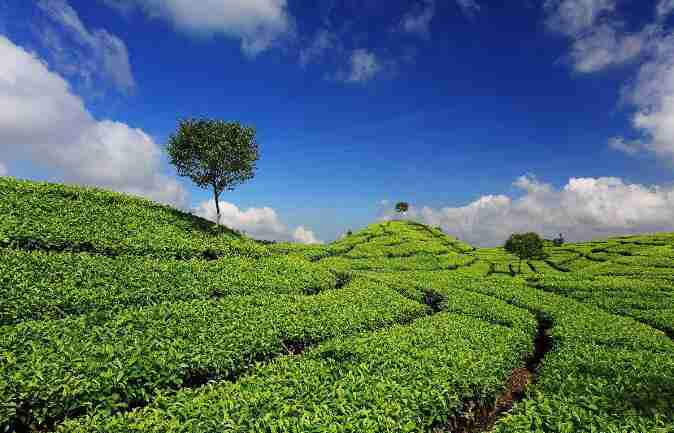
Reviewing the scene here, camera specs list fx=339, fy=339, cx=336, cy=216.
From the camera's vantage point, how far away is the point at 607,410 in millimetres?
10633

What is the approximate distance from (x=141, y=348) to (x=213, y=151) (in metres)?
28.1

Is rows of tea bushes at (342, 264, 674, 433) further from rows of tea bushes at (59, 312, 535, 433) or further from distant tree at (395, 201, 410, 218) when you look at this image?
distant tree at (395, 201, 410, 218)

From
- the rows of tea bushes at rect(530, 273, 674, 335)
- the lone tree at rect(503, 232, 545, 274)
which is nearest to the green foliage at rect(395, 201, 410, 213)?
the lone tree at rect(503, 232, 545, 274)

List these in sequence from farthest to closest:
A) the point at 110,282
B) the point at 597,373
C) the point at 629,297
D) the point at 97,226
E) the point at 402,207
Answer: the point at 402,207
the point at 629,297
the point at 97,226
the point at 110,282
the point at 597,373


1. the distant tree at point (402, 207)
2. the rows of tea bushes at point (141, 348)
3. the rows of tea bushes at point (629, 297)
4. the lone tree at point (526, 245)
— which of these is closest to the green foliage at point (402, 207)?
the distant tree at point (402, 207)

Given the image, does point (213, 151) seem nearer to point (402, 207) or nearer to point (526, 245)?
point (526, 245)

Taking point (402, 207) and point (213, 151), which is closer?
point (213, 151)

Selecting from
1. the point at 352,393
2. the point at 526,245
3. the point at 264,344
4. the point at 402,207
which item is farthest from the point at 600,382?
the point at 402,207

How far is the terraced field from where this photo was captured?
33.7ft

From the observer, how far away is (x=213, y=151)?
37.8 metres

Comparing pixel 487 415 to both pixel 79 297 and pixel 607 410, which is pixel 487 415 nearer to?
pixel 607 410

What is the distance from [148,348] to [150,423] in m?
4.73

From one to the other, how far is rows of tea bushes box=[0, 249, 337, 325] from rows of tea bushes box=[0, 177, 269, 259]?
7.27 ft

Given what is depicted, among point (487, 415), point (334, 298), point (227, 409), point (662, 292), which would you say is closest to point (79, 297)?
point (227, 409)
